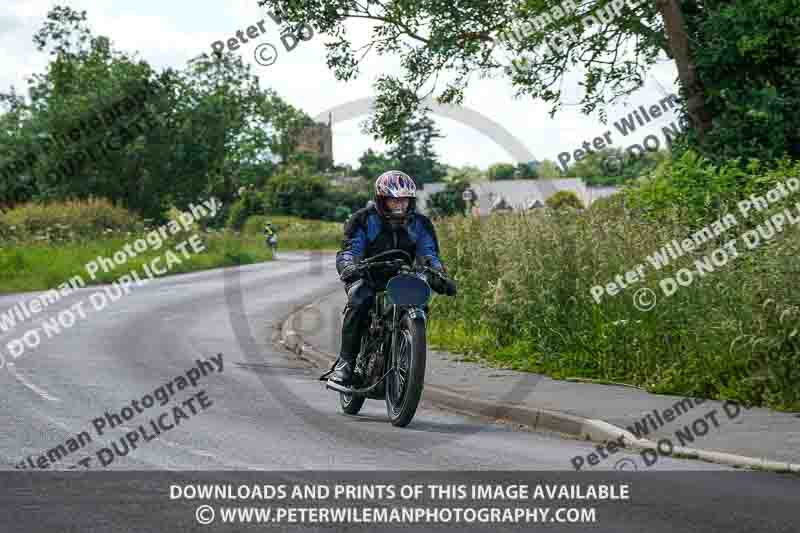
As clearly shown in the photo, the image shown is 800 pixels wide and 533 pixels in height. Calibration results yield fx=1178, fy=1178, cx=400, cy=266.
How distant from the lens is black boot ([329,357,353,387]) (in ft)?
36.6

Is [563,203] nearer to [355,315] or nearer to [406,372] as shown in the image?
[355,315]

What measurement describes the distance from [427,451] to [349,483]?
1.54m

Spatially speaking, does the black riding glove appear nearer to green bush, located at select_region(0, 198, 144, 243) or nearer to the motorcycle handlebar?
the motorcycle handlebar

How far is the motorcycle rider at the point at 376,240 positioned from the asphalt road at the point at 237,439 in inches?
39.7

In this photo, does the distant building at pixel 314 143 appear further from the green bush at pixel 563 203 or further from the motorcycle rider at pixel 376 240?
the motorcycle rider at pixel 376 240

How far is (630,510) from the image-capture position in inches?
277

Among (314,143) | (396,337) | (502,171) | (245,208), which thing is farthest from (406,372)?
(502,171)

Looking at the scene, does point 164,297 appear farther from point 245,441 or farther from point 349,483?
point 349,483

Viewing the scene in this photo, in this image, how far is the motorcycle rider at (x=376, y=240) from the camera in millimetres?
10680

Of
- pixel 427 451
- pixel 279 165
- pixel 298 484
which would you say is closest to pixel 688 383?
pixel 427 451

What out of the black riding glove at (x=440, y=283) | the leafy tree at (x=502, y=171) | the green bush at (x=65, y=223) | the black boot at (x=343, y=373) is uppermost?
the leafy tree at (x=502, y=171)

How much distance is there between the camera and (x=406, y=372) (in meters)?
10.2

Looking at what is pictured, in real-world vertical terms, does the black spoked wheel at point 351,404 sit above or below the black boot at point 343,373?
below

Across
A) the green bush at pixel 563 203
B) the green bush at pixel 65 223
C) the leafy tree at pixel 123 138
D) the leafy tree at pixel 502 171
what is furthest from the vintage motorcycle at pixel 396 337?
the leafy tree at pixel 502 171
